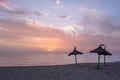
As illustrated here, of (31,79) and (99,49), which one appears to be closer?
(31,79)

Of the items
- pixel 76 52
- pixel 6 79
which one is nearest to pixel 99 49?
pixel 76 52

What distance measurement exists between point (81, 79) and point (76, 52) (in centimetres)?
1152

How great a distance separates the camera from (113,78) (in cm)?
1873

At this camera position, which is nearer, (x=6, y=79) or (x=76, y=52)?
(x=6, y=79)

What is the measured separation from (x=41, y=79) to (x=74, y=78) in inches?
92.6

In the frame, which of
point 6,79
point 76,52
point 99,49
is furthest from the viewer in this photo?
point 76,52

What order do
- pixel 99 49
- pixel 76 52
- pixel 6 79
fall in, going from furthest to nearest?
1. pixel 76 52
2. pixel 99 49
3. pixel 6 79

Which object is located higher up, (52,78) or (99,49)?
(99,49)

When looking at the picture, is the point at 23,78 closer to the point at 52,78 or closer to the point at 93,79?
the point at 52,78

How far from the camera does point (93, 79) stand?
1806 cm

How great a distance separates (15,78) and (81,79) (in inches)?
181

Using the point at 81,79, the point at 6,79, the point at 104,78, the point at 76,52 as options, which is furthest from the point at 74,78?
the point at 76,52

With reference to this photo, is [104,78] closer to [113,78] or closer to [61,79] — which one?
[113,78]

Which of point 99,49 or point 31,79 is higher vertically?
point 99,49
